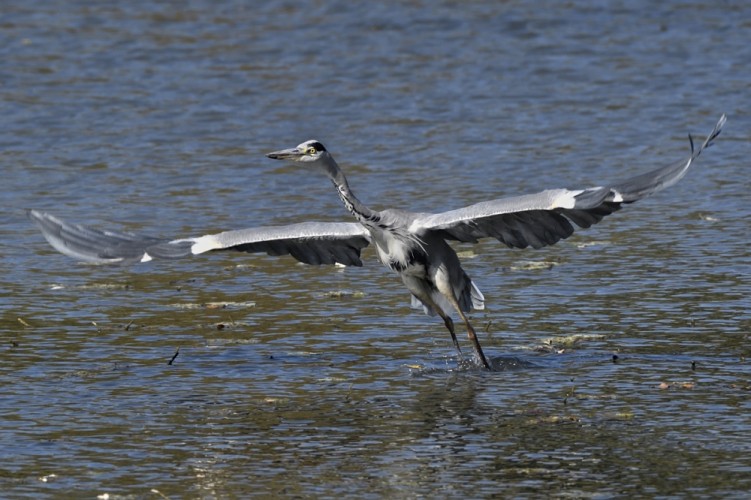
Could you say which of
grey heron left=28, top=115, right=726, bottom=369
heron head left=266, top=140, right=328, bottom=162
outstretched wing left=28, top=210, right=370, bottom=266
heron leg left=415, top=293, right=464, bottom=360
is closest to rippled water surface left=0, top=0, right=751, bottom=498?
heron leg left=415, top=293, right=464, bottom=360

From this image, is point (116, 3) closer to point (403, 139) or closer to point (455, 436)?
point (403, 139)

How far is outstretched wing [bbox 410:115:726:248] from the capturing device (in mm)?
9602

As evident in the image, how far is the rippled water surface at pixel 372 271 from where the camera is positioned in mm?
8859

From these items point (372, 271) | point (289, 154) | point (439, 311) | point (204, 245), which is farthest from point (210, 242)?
point (372, 271)

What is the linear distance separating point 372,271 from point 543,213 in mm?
3501

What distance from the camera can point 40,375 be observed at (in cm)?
1053

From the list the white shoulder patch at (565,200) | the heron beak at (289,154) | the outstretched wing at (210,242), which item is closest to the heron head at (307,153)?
the heron beak at (289,154)

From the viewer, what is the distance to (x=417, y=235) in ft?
36.2

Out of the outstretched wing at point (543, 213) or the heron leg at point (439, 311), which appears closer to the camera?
the outstretched wing at point (543, 213)

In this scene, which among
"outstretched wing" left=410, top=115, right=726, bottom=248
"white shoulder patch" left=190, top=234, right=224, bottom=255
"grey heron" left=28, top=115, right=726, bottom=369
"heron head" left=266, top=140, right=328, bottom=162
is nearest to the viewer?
"outstretched wing" left=410, top=115, right=726, bottom=248

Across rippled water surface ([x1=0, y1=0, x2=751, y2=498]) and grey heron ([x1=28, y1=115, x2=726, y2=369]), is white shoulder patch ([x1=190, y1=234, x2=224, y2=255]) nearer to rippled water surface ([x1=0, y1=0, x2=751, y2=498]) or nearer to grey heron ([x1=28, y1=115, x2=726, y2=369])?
grey heron ([x1=28, y1=115, x2=726, y2=369])

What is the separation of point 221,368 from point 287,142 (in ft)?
27.3

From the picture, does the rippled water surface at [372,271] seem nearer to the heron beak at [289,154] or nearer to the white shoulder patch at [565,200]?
the white shoulder patch at [565,200]

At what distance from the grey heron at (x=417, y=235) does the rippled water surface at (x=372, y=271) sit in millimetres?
486
